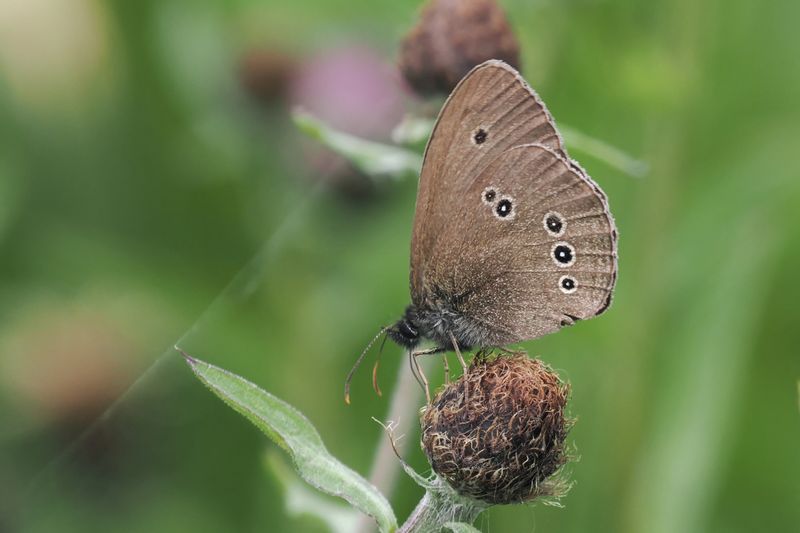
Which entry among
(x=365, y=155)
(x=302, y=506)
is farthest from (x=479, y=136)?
(x=302, y=506)

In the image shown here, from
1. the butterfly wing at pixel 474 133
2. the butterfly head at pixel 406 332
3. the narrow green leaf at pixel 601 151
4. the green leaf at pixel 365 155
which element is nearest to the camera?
the butterfly wing at pixel 474 133

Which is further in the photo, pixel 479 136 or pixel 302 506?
pixel 302 506

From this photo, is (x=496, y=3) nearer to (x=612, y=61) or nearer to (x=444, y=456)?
(x=612, y=61)

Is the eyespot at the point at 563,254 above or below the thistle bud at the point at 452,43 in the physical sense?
below

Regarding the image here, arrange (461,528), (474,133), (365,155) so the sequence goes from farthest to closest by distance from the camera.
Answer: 1. (365,155)
2. (474,133)
3. (461,528)

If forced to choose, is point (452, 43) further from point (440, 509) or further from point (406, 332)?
point (440, 509)

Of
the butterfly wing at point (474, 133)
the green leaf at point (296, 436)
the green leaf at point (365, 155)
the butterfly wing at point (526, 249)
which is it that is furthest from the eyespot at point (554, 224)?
the green leaf at point (296, 436)

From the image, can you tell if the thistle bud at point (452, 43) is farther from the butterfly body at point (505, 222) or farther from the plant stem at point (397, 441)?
the plant stem at point (397, 441)
